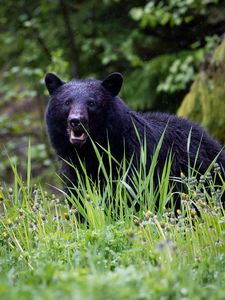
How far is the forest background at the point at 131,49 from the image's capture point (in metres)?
10.1

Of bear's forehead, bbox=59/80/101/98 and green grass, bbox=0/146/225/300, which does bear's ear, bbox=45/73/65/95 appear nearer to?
bear's forehead, bbox=59/80/101/98

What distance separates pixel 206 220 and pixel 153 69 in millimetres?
7102

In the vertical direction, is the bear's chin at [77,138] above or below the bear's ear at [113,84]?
below

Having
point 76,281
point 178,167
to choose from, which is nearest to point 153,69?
point 178,167

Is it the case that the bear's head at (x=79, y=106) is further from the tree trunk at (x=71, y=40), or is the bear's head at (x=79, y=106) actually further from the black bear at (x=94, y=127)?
the tree trunk at (x=71, y=40)

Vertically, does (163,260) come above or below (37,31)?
below

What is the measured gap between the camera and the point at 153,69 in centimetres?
1151

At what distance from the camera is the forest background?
1008cm

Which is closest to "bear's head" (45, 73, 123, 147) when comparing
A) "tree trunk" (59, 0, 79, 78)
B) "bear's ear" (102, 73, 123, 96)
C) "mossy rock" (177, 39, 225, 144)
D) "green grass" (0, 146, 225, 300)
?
"bear's ear" (102, 73, 123, 96)

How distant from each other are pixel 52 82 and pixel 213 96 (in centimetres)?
351

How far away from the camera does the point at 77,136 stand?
6398 mm

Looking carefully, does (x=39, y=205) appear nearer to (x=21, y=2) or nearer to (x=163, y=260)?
(x=163, y=260)

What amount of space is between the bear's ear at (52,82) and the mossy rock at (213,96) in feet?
11.1

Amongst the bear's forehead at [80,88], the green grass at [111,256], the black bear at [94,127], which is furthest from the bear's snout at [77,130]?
the green grass at [111,256]
